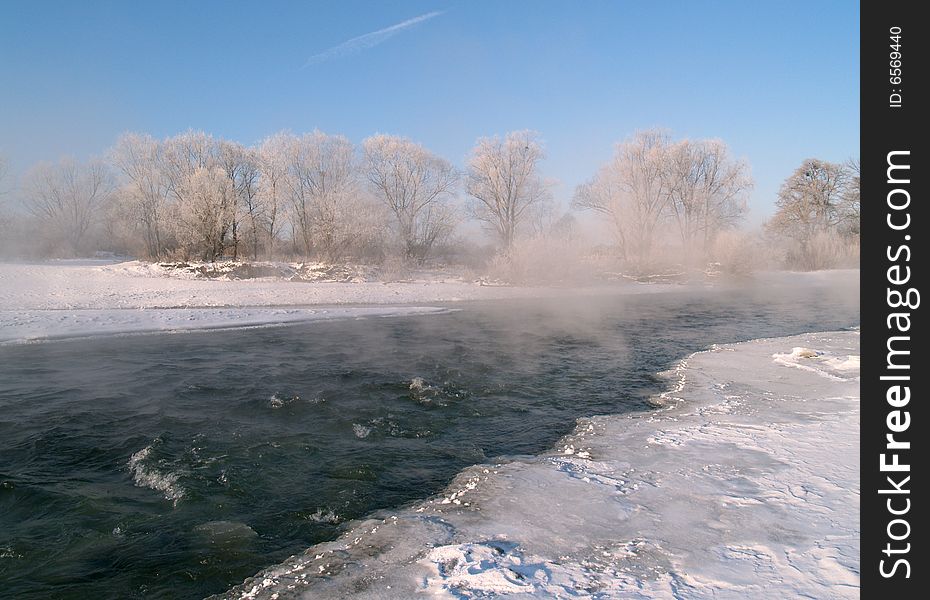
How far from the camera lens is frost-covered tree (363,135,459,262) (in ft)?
143

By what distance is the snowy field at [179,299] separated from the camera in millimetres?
16078

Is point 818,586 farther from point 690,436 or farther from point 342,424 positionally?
point 342,424

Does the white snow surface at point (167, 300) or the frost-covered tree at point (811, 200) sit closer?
the white snow surface at point (167, 300)

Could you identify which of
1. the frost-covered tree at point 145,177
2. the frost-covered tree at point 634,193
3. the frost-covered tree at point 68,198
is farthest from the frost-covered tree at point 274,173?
the frost-covered tree at point 634,193

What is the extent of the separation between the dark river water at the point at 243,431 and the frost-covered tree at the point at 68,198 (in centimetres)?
4556

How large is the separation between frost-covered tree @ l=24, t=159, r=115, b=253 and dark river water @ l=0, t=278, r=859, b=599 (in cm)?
4556

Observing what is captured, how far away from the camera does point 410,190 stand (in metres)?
44.3

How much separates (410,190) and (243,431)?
39.1m

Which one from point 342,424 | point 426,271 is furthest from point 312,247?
point 342,424

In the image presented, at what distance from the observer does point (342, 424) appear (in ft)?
23.4

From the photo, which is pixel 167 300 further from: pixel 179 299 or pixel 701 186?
pixel 701 186
